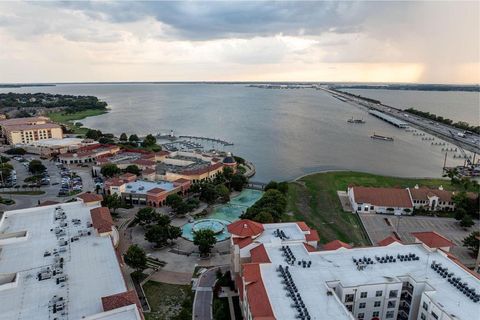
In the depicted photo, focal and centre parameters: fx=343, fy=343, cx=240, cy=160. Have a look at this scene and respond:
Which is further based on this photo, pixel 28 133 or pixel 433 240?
pixel 28 133

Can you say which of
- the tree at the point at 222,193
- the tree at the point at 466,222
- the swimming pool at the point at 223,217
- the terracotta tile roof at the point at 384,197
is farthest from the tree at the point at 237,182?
the tree at the point at 466,222

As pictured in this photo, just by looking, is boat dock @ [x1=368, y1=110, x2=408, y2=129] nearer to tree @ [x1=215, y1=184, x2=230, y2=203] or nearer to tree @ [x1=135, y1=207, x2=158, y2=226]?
tree @ [x1=215, y1=184, x2=230, y2=203]

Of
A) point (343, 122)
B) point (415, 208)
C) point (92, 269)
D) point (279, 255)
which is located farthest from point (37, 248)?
point (343, 122)

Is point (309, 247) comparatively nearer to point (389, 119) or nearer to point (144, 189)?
point (144, 189)

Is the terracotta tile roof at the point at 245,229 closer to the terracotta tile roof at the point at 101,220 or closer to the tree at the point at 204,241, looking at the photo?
the tree at the point at 204,241

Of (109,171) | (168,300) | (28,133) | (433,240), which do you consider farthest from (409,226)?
(28,133)

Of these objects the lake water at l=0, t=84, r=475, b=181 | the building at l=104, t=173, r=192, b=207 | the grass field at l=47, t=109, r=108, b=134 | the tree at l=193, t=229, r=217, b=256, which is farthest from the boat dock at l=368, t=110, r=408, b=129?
the grass field at l=47, t=109, r=108, b=134

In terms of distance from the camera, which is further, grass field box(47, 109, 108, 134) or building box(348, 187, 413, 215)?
grass field box(47, 109, 108, 134)

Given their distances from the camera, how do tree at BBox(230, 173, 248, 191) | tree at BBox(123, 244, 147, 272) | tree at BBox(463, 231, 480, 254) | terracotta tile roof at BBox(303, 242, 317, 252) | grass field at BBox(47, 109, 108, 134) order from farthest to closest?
grass field at BBox(47, 109, 108, 134) → tree at BBox(230, 173, 248, 191) → tree at BBox(463, 231, 480, 254) → tree at BBox(123, 244, 147, 272) → terracotta tile roof at BBox(303, 242, 317, 252)
